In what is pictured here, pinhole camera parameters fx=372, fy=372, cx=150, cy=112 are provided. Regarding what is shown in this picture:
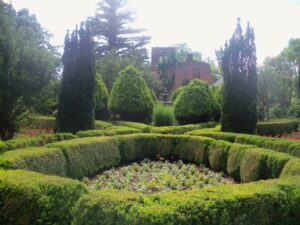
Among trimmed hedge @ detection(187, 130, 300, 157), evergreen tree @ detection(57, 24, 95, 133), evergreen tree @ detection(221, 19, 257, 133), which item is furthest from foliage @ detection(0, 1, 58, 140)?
evergreen tree @ detection(221, 19, 257, 133)

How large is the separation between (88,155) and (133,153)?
9.36 ft

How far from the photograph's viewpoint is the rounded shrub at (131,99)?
60.6 feet

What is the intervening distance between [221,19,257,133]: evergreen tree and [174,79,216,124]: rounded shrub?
4.34 meters

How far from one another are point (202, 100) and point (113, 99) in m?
4.56

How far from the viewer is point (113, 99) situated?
18.8 meters

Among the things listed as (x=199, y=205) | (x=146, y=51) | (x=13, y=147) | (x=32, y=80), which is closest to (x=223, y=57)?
(x=32, y=80)

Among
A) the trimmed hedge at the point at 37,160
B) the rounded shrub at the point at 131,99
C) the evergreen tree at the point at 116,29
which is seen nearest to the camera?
the trimmed hedge at the point at 37,160

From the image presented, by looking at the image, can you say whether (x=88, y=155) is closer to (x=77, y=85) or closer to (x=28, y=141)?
(x=28, y=141)

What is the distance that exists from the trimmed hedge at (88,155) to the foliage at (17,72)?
2.69 m

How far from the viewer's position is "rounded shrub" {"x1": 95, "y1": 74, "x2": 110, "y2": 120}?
18.5m

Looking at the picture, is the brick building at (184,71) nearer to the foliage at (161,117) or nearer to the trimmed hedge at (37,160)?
the foliage at (161,117)

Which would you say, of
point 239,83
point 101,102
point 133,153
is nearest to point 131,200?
point 133,153

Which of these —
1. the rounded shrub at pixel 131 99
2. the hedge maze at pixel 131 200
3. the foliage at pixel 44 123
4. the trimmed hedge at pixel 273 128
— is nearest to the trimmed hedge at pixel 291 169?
the hedge maze at pixel 131 200

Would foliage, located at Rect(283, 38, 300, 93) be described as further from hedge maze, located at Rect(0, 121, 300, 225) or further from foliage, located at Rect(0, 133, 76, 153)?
hedge maze, located at Rect(0, 121, 300, 225)
